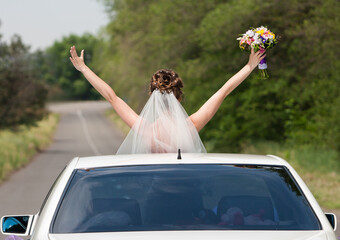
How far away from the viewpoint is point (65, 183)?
14.4ft

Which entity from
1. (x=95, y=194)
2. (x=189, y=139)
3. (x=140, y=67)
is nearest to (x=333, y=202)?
(x=189, y=139)

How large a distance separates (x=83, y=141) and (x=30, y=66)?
66.2 ft

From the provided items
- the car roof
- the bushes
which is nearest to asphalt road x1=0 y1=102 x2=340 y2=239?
the bushes

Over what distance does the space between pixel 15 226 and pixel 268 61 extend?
22.4m

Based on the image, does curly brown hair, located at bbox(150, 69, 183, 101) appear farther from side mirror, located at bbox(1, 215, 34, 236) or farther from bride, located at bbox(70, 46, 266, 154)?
side mirror, located at bbox(1, 215, 34, 236)

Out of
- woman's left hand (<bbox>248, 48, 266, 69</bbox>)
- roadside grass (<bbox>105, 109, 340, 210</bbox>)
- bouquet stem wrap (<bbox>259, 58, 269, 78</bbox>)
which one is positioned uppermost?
woman's left hand (<bbox>248, 48, 266, 69</bbox>)

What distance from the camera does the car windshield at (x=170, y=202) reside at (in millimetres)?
4125

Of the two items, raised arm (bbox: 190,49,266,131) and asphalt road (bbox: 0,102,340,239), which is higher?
raised arm (bbox: 190,49,266,131)

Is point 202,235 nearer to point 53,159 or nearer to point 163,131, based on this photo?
point 163,131

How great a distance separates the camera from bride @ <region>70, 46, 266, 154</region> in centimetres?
623

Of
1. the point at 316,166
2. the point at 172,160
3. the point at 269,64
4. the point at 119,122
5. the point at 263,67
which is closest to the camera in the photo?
the point at 172,160

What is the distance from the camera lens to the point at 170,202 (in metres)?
4.29

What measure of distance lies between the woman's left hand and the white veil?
655 millimetres

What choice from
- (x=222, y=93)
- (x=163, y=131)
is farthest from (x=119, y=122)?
(x=222, y=93)
